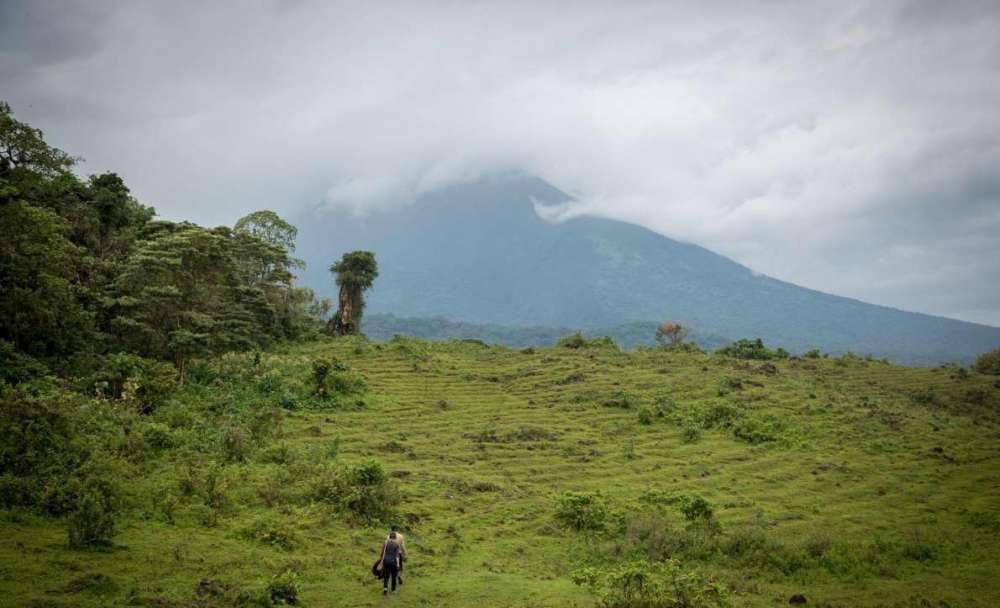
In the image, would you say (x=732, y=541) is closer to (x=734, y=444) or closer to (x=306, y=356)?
(x=734, y=444)

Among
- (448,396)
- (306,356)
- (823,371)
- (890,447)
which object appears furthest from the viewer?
(823,371)

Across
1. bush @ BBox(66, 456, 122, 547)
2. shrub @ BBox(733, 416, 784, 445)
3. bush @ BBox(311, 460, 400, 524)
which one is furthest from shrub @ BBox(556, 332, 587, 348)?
bush @ BBox(66, 456, 122, 547)

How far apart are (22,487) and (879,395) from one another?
48.4 meters

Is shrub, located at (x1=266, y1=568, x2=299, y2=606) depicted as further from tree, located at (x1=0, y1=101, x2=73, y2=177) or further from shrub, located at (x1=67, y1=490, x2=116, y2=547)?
tree, located at (x1=0, y1=101, x2=73, y2=177)

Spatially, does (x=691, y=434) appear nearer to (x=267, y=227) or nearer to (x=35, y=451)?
(x=35, y=451)

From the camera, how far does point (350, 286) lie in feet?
200

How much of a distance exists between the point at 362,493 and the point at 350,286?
4085 centimetres

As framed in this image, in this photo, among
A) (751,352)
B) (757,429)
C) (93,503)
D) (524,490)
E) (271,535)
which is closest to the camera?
(93,503)

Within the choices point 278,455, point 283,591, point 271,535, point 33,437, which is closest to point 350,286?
point 278,455

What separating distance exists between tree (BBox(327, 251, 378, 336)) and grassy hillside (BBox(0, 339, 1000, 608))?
17688mm

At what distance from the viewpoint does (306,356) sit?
44.2 metres

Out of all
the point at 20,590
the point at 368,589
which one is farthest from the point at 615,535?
the point at 20,590

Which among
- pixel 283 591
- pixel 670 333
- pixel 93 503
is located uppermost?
pixel 670 333

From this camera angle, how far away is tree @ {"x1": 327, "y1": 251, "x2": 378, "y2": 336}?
60531 millimetres
